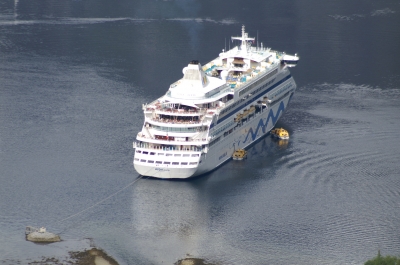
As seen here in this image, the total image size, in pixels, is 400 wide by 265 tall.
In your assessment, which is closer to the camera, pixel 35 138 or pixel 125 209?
pixel 125 209

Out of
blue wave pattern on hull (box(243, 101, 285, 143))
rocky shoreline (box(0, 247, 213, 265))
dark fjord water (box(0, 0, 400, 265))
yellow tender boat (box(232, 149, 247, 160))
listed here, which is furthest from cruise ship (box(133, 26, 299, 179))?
rocky shoreline (box(0, 247, 213, 265))

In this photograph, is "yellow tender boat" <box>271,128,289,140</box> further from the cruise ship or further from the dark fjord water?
the cruise ship

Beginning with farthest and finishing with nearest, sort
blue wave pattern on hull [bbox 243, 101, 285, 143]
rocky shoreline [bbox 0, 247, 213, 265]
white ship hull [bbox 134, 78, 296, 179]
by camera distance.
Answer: blue wave pattern on hull [bbox 243, 101, 285, 143], white ship hull [bbox 134, 78, 296, 179], rocky shoreline [bbox 0, 247, 213, 265]

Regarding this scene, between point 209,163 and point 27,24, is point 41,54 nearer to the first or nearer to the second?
point 27,24

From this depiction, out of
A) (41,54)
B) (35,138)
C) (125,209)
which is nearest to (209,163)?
(125,209)

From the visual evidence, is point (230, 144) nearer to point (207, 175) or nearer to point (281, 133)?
point (207, 175)
